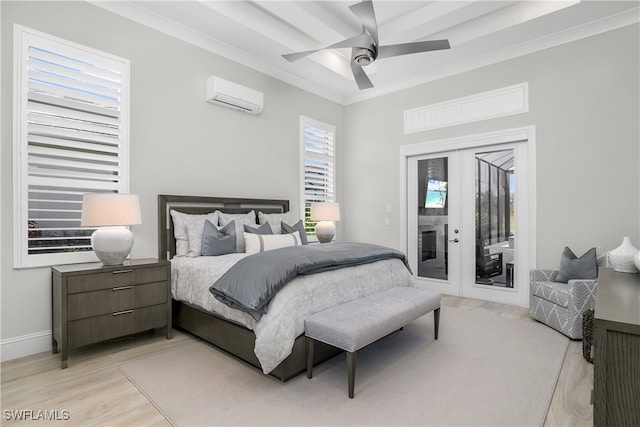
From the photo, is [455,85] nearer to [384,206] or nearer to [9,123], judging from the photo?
[384,206]

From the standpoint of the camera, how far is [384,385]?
2.33m

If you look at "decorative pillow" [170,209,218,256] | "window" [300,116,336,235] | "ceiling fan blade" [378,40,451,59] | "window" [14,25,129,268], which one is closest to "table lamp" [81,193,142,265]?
"window" [14,25,129,268]

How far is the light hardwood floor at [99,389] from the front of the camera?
196cm

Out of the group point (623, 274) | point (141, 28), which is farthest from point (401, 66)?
point (623, 274)

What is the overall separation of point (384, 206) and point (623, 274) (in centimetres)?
365

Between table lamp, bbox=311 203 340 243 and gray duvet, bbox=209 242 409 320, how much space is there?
1.89m

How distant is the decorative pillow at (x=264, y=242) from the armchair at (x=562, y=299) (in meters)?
2.71

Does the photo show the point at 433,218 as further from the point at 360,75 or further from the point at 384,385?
the point at 384,385

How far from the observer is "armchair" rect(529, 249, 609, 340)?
310 centimetres

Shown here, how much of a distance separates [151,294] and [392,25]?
398 centimetres

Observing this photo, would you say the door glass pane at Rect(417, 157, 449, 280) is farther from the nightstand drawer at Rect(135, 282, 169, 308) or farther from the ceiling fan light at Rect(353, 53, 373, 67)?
the nightstand drawer at Rect(135, 282, 169, 308)

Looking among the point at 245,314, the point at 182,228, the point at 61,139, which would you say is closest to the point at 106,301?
the point at 182,228

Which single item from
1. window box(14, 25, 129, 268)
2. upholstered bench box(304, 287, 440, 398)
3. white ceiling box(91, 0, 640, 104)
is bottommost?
upholstered bench box(304, 287, 440, 398)

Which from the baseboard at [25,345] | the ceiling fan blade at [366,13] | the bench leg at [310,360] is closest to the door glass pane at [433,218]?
the ceiling fan blade at [366,13]
